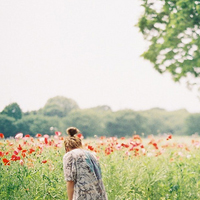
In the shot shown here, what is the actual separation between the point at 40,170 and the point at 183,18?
33.3 ft

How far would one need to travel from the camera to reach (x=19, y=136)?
18.8ft

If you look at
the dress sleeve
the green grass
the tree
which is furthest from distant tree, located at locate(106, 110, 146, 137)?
the dress sleeve

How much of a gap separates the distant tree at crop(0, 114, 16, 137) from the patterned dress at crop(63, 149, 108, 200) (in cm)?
507

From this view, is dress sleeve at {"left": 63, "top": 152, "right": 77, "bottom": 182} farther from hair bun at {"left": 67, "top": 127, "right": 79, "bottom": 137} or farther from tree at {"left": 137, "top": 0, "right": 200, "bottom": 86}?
tree at {"left": 137, "top": 0, "right": 200, "bottom": 86}

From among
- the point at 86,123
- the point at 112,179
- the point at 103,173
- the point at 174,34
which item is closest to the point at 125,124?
the point at 86,123

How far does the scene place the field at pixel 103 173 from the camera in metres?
4.91

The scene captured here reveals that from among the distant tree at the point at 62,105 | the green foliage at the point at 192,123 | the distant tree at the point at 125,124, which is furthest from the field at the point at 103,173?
the green foliage at the point at 192,123

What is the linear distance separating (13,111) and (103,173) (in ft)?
12.6

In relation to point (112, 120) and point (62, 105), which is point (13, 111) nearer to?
point (62, 105)

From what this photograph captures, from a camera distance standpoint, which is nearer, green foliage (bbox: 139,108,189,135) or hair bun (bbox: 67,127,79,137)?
hair bun (bbox: 67,127,79,137)

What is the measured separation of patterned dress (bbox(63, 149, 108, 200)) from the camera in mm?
3268

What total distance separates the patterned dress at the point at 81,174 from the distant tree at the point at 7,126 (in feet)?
16.6

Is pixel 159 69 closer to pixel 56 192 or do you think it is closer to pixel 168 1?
pixel 168 1

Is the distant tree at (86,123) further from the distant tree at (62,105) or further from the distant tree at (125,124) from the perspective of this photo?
the distant tree at (125,124)
